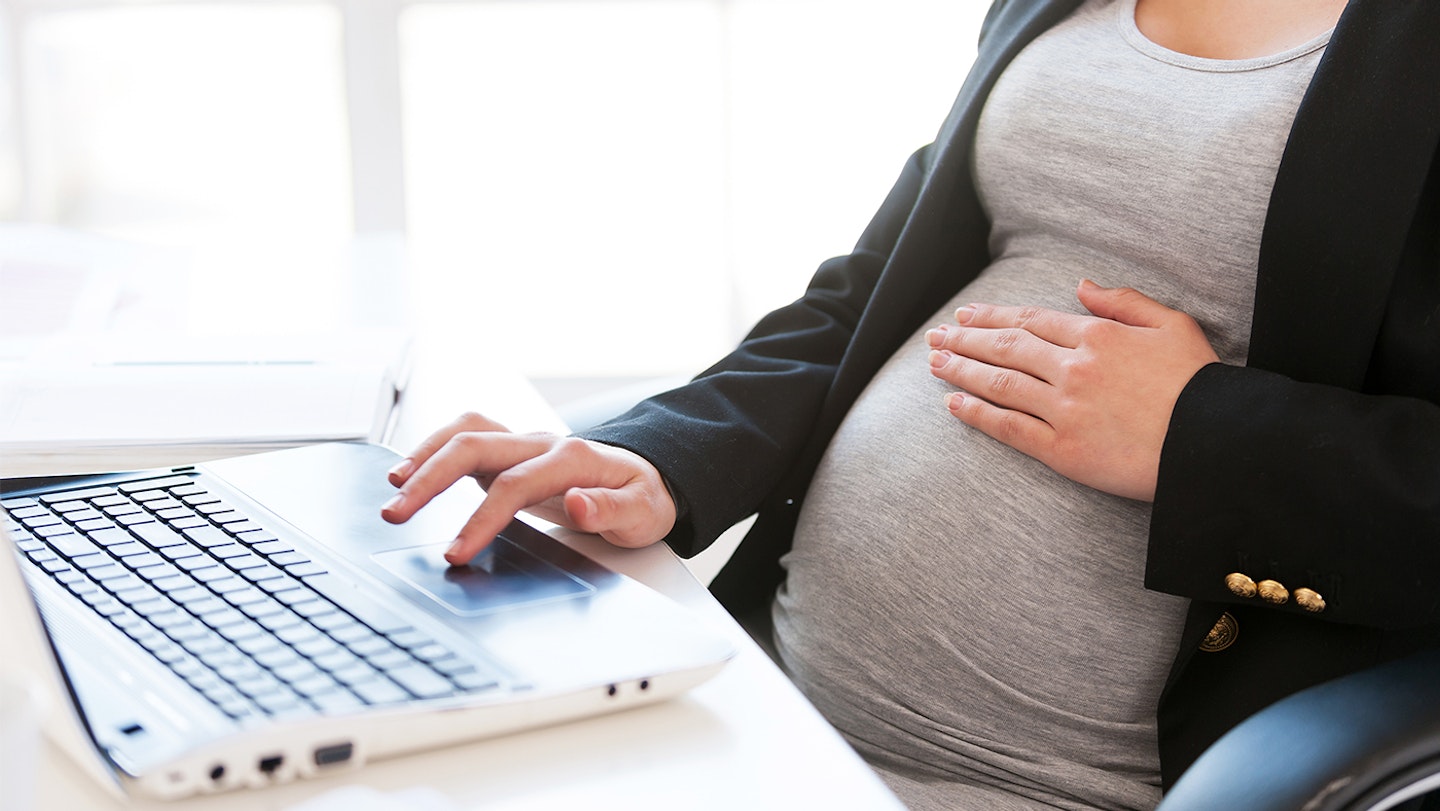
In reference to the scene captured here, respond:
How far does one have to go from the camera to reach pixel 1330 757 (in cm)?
45

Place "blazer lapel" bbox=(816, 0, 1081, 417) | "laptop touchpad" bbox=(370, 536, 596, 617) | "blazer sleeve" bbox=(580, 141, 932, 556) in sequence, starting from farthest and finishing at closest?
"blazer lapel" bbox=(816, 0, 1081, 417)
"blazer sleeve" bbox=(580, 141, 932, 556)
"laptop touchpad" bbox=(370, 536, 596, 617)

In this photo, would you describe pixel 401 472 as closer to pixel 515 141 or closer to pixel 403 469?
pixel 403 469

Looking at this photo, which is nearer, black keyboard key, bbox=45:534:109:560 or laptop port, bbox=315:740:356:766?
laptop port, bbox=315:740:356:766

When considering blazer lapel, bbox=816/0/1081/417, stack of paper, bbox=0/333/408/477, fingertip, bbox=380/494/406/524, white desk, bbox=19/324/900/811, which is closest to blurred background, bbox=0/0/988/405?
blazer lapel, bbox=816/0/1081/417

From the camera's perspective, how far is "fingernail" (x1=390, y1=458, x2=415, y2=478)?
2.08 ft

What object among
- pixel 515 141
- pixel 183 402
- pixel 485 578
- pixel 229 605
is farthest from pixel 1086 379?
pixel 515 141

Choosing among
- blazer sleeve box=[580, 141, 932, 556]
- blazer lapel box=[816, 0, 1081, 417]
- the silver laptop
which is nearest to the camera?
the silver laptop

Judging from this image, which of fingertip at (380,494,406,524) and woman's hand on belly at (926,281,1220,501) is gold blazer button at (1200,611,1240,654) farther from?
fingertip at (380,494,406,524)

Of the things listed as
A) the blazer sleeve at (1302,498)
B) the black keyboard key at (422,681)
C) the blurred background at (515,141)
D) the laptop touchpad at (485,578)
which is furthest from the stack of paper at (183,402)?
the blurred background at (515,141)

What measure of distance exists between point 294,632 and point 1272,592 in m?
0.50

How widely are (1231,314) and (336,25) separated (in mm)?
2307

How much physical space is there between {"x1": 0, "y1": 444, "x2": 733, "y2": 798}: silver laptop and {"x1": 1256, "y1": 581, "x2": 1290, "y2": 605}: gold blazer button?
340 mm

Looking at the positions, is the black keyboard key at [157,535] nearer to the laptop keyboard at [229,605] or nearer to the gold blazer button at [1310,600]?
the laptop keyboard at [229,605]

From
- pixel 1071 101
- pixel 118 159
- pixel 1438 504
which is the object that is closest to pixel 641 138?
pixel 118 159
